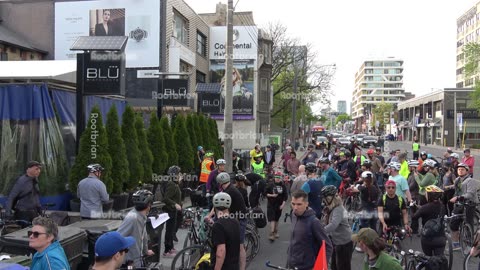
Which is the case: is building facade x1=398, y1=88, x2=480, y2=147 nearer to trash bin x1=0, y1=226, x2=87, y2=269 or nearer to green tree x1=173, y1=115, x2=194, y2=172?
green tree x1=173, y1=115, x2=194, y2=172

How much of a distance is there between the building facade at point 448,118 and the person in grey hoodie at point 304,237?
65.4m

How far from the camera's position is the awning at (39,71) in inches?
446

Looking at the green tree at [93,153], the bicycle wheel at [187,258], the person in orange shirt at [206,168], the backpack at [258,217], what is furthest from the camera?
the person in orange shirt at [206,168]

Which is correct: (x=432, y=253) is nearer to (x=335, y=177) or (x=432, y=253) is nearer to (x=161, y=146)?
(x=335, y=177)

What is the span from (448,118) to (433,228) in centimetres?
7350

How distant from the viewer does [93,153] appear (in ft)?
36.9

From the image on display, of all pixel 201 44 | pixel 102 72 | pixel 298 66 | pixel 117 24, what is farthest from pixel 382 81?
pixel 102 72

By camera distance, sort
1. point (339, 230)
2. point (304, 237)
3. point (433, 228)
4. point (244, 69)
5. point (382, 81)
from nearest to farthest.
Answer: point (304, 237)
point (339, 230)
point (433, 228)
point (244, 69)
point (382, 81)

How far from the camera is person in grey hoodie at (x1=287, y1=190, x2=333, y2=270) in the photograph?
18.2ft

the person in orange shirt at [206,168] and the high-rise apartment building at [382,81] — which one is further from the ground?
the high-rise apartment building at [382,81]

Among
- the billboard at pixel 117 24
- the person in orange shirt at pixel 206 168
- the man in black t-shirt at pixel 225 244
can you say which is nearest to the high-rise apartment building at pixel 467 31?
the billboard at pixel 117 24

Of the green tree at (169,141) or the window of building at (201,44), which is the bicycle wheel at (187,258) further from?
the window of building at (201,44)

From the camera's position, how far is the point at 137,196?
5.84 meters

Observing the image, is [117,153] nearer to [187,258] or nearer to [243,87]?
[187,258]
